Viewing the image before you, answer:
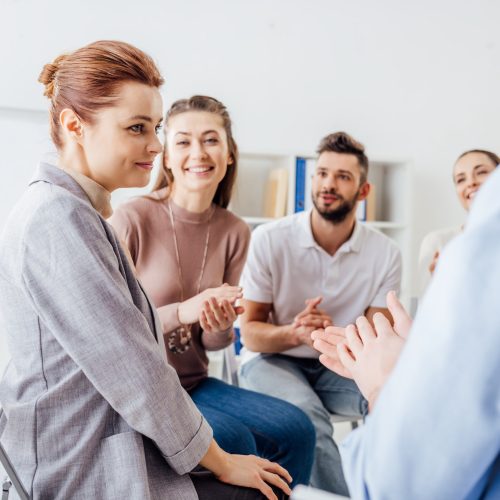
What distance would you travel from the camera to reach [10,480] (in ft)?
3.46

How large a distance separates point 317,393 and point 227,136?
1033 millimetres

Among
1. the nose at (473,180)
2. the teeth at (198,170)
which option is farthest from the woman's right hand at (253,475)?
the nose at (473,180)

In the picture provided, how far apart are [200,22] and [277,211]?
1.28 meters

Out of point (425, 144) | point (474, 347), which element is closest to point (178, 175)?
point (474, 347)

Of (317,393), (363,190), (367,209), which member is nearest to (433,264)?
(363,190)

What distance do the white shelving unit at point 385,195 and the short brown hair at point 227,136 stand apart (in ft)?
5.25

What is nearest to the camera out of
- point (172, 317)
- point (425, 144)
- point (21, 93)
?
point (172, 317)

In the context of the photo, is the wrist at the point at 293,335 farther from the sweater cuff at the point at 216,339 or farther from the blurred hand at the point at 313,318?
the sweater cuff at the point at 216,339

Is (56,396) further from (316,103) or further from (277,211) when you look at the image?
(316,103)

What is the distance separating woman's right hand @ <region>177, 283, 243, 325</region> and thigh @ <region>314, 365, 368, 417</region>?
78cm

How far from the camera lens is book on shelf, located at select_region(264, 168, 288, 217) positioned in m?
3.69

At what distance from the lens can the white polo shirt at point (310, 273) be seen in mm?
2520

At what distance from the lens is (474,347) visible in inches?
20.4

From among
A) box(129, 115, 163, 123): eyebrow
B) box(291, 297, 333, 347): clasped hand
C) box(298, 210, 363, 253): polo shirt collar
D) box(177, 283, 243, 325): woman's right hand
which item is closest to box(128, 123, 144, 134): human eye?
box(129, 115, 163, 123): eyebrow
